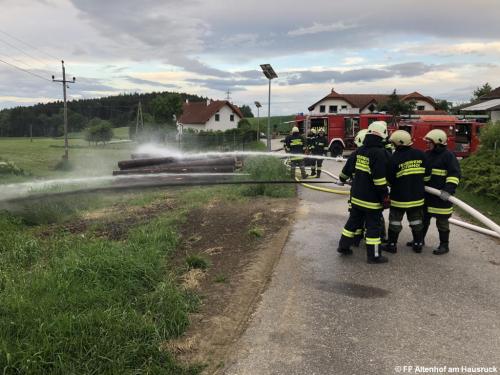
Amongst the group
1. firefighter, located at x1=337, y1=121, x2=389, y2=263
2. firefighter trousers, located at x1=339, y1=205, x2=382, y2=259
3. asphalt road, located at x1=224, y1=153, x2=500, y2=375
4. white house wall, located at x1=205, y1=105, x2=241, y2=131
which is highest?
white house wall, located at x1=205, y1=105, x2=241, y2=131

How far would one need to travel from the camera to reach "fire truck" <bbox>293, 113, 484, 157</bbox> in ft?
58.7

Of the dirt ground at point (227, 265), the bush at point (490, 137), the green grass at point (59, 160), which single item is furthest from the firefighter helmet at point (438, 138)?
the green grass at point (59, 160)

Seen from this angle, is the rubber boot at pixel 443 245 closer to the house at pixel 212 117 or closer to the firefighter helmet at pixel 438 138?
the firefighter helmet at pixel 438 138

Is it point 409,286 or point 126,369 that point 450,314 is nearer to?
point 409,286

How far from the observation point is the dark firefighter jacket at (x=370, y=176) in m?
5.05

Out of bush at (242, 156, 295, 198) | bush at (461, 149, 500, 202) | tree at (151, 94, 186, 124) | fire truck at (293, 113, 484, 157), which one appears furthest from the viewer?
tree at (151, 94, 186, 124)

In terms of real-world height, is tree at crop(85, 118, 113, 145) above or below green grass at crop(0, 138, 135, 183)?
above

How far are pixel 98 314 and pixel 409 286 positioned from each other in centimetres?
309

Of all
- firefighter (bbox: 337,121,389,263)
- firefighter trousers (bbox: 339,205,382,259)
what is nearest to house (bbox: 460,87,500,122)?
firefighter (bbox: 337,121,389,263)

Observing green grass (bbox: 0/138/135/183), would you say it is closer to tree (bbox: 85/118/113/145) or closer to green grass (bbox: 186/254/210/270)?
green grass (bbox: 186/254/210/270)

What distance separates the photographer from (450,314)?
3832 mm

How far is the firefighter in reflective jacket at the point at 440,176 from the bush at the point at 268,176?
460 centimetres

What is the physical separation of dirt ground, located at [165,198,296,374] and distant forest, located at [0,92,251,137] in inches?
1743

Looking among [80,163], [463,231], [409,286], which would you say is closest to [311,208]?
[463,231]
